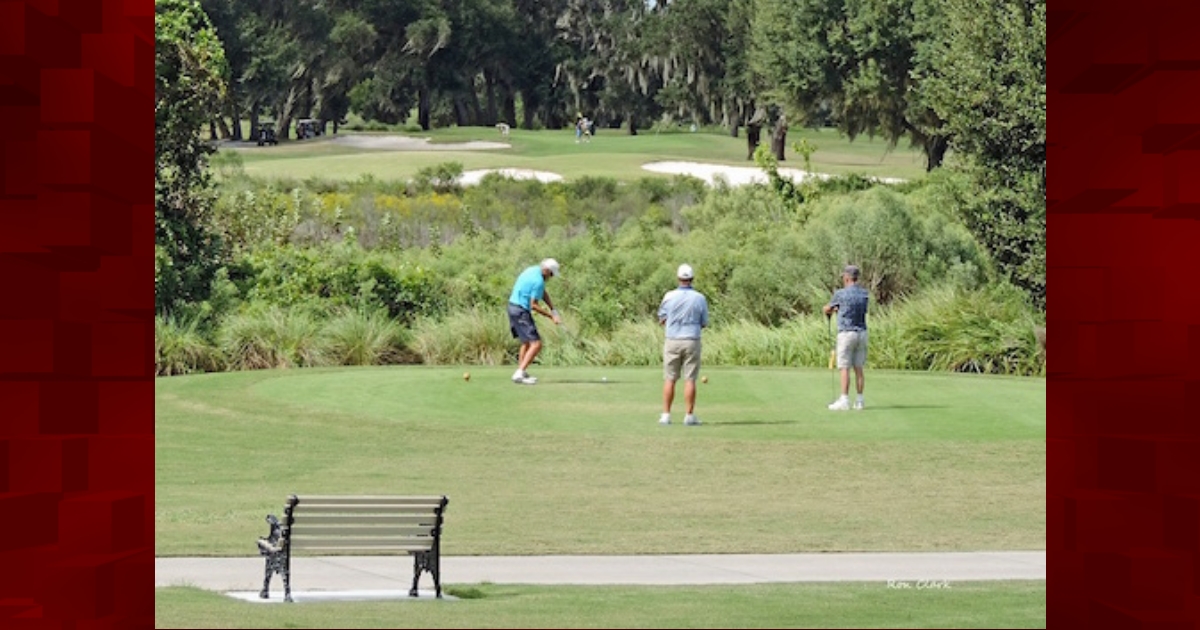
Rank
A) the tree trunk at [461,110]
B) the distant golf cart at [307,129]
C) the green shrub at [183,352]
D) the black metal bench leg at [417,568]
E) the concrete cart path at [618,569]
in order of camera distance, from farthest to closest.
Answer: the tree trunk at [461,110], the distant golf cart at [307,129], the green shrub at [183,352], the concrete cart path at [618,569], the black metal bench leg at [417,568]

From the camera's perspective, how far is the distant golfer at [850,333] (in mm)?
23141

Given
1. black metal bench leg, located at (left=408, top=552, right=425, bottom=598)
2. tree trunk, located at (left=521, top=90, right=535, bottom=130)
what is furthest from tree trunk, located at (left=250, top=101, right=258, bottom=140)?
black metal bench leg, located at (left=408, top=552, right=425, bottom=598)

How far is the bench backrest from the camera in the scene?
39.9ft

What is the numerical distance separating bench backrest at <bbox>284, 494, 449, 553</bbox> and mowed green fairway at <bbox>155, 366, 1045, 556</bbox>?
2248 mm

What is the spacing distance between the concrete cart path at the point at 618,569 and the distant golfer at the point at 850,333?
8.54 m

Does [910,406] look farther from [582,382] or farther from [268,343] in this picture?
[268,343]

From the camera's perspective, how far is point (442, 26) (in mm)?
95938

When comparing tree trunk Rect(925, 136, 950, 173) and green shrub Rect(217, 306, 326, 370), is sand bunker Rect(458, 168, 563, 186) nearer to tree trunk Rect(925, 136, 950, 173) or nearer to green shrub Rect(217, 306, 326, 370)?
tree trunk Rect(925, 136, 950, 173)

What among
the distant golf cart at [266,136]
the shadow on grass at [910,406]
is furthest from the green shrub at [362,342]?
the distant golf cart at [266,136]

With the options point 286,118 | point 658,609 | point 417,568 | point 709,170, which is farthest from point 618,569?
point 286,118
